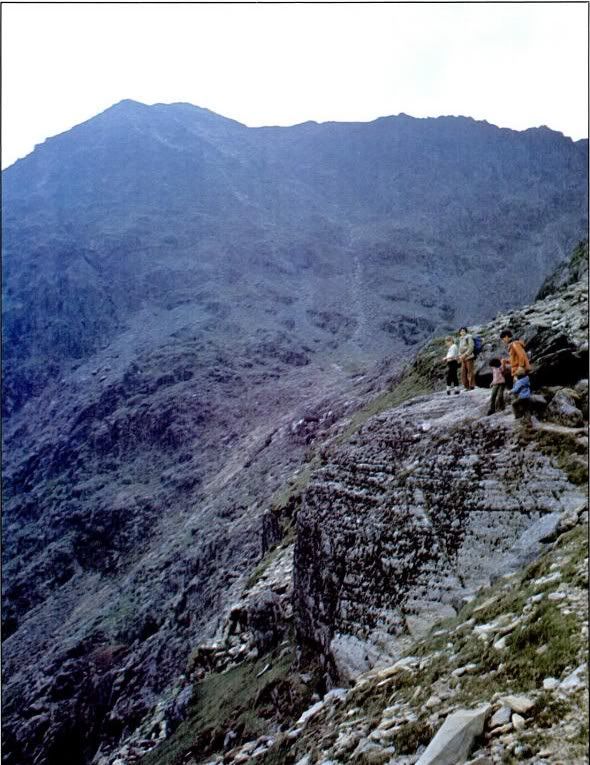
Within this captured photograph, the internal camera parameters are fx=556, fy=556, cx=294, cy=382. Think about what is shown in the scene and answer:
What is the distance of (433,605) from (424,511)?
1.84 metres

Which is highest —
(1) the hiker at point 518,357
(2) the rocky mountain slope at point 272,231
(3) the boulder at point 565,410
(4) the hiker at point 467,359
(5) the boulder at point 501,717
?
(2) the rocky mountain slope at point 272,231

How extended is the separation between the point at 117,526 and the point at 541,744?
50310 mm

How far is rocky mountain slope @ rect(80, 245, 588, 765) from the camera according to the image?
533 cm

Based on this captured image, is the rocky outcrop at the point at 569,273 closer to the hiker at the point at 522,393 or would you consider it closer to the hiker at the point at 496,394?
the hiker at the point at 496,394

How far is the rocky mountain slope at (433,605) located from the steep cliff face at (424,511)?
0.04 meters

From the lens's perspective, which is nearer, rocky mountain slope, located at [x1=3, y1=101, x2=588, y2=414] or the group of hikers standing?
the group of hikers standing

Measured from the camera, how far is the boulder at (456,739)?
4762mm

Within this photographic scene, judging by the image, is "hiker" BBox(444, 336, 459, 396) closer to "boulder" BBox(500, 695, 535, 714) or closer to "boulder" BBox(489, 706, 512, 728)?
"boulder" BBox(500, 695, 535, 714)

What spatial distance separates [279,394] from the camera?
189 feet

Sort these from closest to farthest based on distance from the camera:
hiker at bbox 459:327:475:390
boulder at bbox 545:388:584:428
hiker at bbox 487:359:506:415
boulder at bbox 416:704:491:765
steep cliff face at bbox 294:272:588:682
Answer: boulder at bbox 416:704:491:765 → steep cliff face at bbox 294:272:588:682 → boulder at bbox 545:388:584:428 → hiker at bbox 487:359:506:415 → hiker at bbox 459:327:475:390

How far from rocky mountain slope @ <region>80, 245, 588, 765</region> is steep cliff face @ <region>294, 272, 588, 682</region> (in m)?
0.04

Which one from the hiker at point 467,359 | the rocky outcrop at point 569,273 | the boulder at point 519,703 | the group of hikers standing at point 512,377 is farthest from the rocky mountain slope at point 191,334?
the boulder at point 519,703

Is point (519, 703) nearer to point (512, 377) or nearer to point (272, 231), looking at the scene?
point (512, 377)

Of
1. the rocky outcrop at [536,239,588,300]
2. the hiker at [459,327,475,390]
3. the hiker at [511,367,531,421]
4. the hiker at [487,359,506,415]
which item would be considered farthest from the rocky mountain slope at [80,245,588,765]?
the rocky outcrop at [536,239,588,300]
